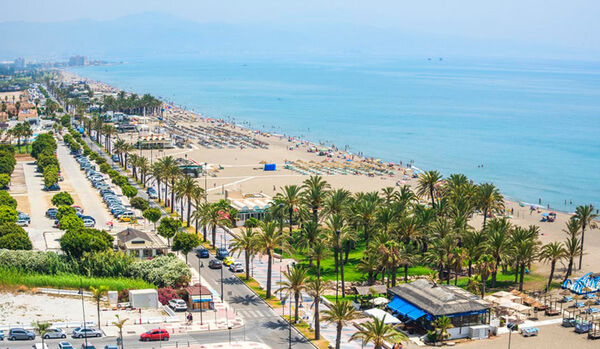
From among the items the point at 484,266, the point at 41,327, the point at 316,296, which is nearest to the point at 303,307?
the point at 316,296

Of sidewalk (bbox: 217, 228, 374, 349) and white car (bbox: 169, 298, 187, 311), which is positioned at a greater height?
white car (bbox: 169, 298, 187, 311)

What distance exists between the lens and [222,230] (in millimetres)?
79375

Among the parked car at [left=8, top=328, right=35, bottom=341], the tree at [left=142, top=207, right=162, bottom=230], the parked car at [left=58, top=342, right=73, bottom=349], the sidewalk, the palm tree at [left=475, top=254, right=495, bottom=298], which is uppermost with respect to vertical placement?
the palm tree at [left=475, top=254, right=495, bottom=298]

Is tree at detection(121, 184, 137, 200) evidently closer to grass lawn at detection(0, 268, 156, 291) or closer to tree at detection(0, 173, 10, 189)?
tree at detection(0, 173, 10, 189)

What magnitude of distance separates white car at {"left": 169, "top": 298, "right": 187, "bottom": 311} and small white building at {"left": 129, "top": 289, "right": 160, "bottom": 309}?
1.15 metres

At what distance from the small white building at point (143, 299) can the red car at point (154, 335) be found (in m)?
7.00

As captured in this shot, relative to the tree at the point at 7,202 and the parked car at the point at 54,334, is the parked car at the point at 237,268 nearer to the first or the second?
the parked car at the point at 54,334

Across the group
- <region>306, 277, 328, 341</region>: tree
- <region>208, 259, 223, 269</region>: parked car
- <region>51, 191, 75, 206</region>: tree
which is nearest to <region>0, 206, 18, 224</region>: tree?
<region>51, 191, 75, 206</region>: tree

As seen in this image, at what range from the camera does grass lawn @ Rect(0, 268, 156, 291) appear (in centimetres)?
5606

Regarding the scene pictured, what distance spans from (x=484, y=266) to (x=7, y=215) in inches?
1946

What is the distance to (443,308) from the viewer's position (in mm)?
48875

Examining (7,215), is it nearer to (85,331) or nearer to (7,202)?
(7,202)

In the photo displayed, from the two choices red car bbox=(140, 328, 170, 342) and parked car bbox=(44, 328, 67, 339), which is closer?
parked car bbox=(44, 328, 67, 339)

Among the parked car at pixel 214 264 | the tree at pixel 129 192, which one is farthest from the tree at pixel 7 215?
the parked car at pixel 214 264
